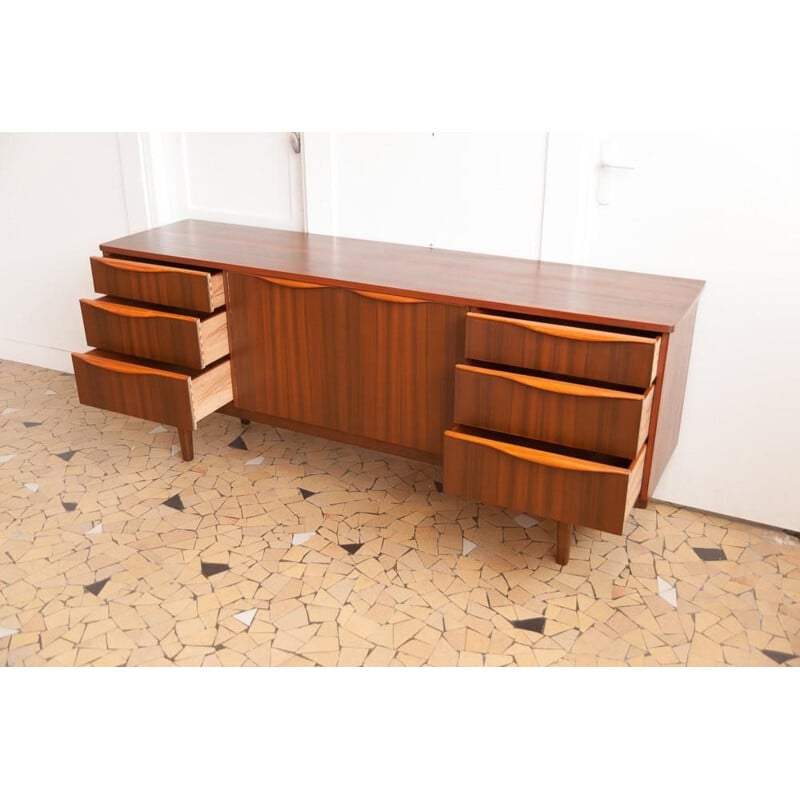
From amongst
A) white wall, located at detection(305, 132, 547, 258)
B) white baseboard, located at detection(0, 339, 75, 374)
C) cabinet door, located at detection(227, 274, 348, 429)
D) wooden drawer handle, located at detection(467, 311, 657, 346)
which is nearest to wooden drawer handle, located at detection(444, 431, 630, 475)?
wooden drawer handle, located at detection(467, 311, 657, 346)

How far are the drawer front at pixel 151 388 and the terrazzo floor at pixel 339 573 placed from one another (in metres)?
0.20

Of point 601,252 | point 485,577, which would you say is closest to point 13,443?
point 485,577

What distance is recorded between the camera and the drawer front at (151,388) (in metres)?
2.42

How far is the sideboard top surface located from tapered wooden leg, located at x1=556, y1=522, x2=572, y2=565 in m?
0.50

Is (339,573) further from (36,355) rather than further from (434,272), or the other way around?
(36,355)

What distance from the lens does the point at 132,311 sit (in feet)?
8.10

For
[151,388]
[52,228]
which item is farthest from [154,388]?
[52,228]

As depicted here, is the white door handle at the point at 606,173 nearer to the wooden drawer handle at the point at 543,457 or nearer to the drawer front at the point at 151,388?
the wooden drawer handle at the point at 543,457

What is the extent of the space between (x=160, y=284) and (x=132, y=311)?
110 millimetres

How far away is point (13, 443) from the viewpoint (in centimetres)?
277

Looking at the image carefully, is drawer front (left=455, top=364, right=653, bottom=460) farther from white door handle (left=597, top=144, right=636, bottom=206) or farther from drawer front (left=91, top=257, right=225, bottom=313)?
drawer front (left=91, top=257, right=225, bottom=313)

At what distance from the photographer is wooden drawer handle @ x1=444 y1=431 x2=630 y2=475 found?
191 centimetres

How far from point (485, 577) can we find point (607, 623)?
31 centimetres

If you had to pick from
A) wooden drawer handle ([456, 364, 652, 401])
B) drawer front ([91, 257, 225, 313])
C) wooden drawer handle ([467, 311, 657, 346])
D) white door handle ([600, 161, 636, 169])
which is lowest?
wooden drawer handle ([456, 364, 652, 401])
